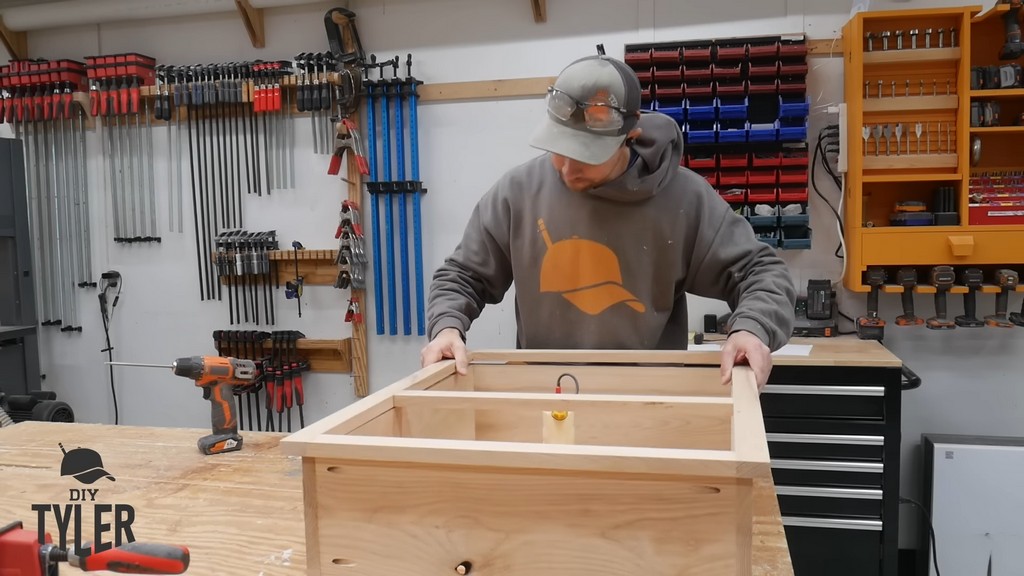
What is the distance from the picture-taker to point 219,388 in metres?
1.81

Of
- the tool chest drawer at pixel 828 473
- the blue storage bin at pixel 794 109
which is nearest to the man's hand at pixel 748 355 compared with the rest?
the tool chest drawer at pixel 828 473

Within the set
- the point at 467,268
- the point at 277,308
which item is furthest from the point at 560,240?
the point at 277,308

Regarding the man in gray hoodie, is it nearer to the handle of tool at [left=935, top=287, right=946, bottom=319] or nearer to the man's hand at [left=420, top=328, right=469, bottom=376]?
the man's hand at [left=420, top=328, right=469, bottom=376]

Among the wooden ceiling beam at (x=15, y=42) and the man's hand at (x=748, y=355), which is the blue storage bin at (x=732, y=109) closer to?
the man's hand at (x=748, y=355)

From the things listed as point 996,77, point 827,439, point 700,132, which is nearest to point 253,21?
point 700,132

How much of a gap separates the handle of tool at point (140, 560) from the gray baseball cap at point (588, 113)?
104 cm

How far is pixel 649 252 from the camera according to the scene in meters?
1.67

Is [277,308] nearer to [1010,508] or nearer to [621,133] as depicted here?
[621,133]

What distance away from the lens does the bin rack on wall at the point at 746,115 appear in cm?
305

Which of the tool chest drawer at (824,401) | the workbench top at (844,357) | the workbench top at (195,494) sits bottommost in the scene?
the tool chest drawer at (824,401)

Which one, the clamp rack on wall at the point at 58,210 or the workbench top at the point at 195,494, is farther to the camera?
the clamp rack on wall at the point at 58,210

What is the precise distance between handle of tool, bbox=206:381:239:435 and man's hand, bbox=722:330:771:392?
3.95ft

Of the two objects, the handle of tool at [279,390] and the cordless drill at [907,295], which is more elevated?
the cordless drill at [907,295]

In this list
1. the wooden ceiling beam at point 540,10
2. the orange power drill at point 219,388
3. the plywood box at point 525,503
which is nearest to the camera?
the plywood box at point 525,503
